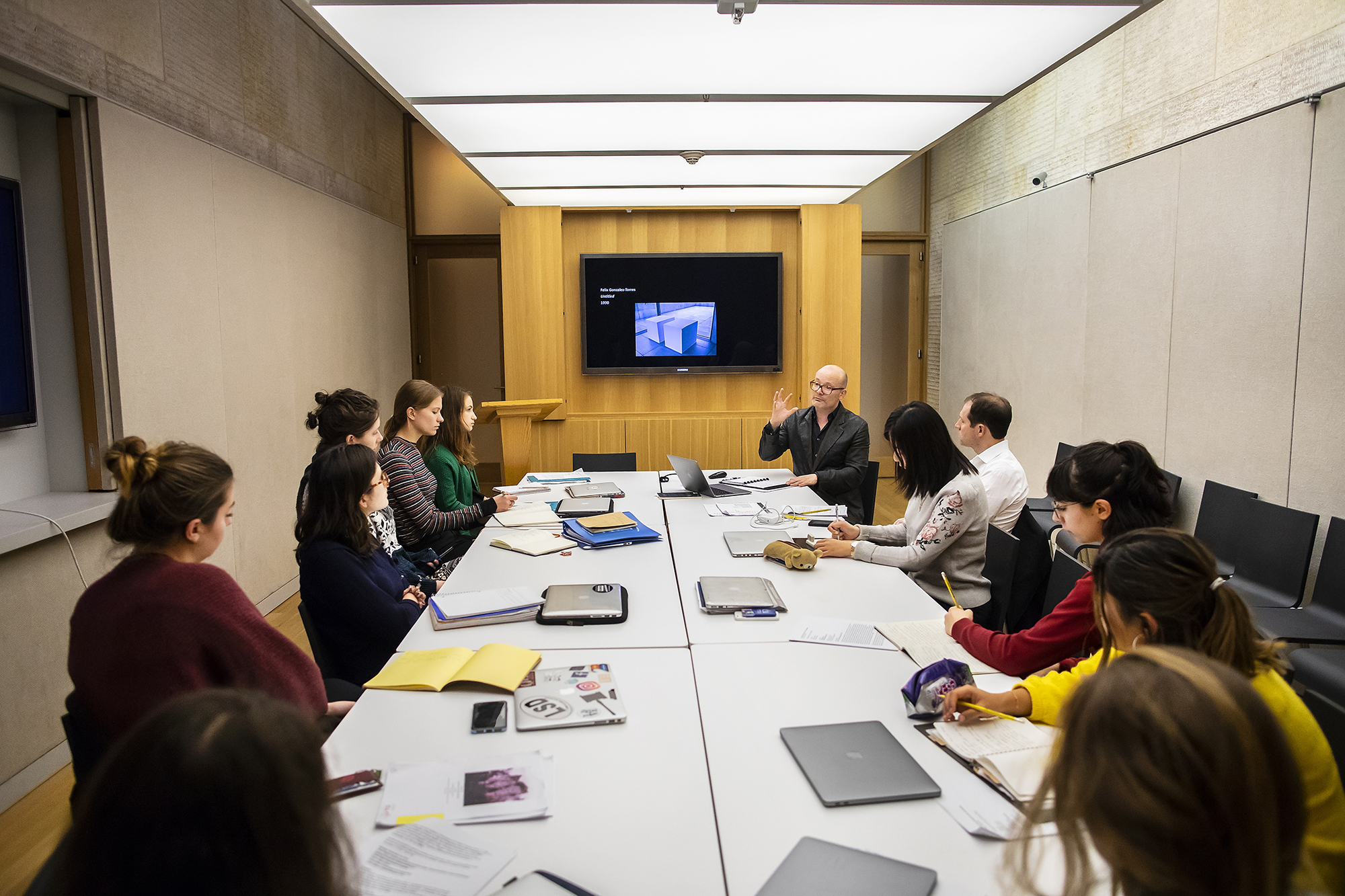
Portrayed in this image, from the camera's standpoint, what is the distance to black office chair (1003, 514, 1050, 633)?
120 inches

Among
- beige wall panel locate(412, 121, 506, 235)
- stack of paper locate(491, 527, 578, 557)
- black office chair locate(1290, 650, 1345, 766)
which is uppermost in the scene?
beige wall panel locate(412, 121, 506, 235)

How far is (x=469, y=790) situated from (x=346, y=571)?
3.89 ft

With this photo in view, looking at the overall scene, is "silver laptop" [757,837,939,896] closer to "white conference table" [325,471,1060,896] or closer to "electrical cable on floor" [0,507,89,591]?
"white conference table" [325,471,1060,896]

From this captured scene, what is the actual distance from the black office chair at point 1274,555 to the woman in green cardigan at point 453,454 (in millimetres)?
3699

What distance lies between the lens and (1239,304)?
4.24 meters

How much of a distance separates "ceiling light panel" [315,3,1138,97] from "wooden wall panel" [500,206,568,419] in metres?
3.29

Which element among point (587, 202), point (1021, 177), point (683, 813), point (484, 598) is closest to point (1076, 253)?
point (1021, 177)

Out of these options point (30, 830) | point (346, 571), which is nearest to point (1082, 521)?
point (346, 571)

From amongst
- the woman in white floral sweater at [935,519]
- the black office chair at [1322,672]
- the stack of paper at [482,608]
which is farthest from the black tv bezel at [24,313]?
the black office chair at [1322,672]

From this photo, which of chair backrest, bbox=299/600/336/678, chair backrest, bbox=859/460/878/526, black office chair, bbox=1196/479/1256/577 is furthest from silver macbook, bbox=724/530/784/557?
black office chair, bbox=1196/479/1256/577

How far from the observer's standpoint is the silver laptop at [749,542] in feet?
10.6

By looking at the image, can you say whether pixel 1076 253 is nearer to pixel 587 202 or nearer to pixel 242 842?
pixel 587 202

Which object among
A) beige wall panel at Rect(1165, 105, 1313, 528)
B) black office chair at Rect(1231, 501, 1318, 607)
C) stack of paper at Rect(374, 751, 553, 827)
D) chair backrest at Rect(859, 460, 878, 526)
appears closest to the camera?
stack of paper at Rect(374, 751, 553, 827)

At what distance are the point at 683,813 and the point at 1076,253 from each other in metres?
5.72
